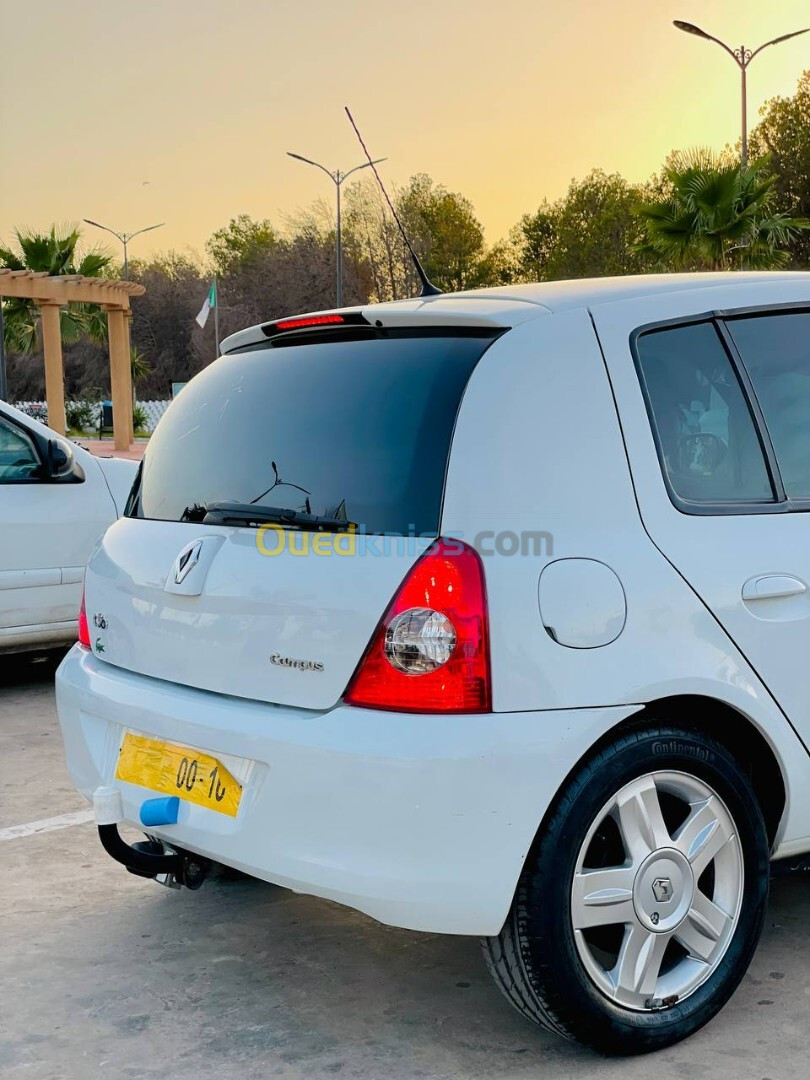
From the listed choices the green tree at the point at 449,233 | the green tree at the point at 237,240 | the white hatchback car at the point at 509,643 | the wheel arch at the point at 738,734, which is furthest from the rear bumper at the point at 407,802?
the green tree at the point at 237,240

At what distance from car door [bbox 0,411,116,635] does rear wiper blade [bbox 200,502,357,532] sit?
357 cm

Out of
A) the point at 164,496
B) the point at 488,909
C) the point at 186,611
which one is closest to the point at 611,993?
the point at 488,909

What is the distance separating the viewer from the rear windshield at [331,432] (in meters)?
2.69

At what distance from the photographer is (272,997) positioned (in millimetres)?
3086

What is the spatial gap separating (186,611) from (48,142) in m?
32.2

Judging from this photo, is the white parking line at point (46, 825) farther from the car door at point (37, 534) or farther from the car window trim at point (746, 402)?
the car window trim at point (746, 402)

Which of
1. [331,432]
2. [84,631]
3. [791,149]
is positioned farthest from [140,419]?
[331,432]

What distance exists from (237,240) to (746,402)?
10314 cm

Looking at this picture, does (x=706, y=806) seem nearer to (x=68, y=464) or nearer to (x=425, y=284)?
(x=425, y=284)

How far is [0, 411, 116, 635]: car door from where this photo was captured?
20.8 ft

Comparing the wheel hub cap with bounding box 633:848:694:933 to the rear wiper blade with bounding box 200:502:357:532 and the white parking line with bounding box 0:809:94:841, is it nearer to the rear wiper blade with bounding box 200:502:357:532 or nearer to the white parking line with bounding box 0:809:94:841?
→ the rear wiper blade with bounding box 200:502:357:532

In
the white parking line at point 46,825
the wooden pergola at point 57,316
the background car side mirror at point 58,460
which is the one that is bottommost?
the white parking line at point 46,825

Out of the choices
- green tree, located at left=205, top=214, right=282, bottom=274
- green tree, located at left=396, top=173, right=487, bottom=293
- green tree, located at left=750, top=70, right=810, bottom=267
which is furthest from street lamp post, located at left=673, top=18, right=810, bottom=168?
green tree, located at left=205, top=214, right=282, bottom=274

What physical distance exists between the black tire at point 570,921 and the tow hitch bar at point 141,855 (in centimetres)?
77
